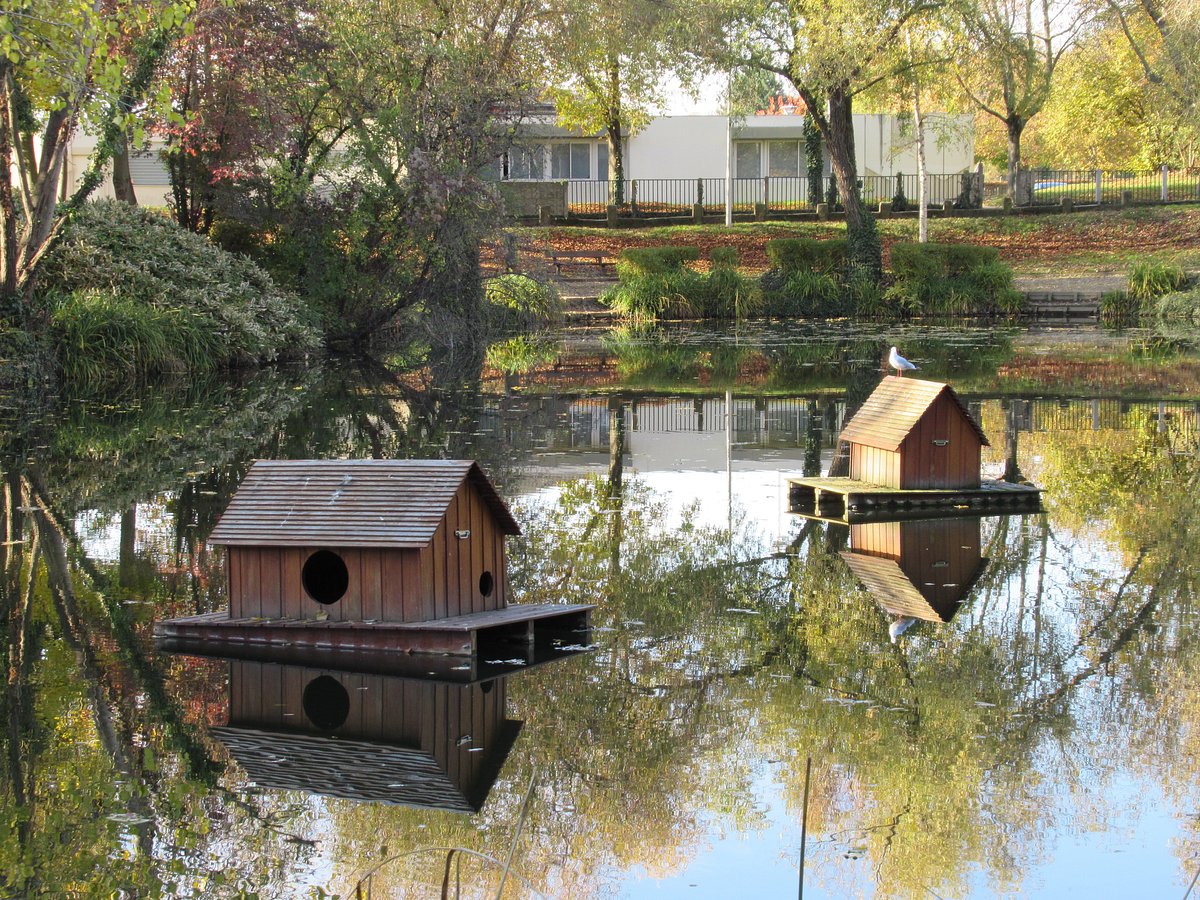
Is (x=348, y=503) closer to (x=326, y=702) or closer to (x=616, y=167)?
(x=326, y=702)

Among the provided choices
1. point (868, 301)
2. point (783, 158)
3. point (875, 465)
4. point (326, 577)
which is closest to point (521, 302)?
point (868, 301)

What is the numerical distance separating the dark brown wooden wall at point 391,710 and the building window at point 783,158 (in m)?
57.4

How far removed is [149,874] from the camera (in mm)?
5883

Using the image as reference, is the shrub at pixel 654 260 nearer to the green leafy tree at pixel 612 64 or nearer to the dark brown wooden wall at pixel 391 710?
the green leafy tree at pixel 612 64

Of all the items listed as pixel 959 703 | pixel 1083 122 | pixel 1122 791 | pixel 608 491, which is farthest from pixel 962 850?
pixel 1083 122

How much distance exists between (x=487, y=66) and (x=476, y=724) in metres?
25.1

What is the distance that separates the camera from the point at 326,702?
8273mm

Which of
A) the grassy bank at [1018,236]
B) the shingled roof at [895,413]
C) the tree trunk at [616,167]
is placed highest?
the tree trunk at [616,167]

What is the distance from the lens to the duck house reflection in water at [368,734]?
6930mm

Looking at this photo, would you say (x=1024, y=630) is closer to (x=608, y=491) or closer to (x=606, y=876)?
(x=606, y=876)

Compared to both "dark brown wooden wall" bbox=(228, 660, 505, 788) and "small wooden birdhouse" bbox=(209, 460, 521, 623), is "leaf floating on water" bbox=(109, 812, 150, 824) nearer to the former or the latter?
"dark brown wooden wall" bbox=(228, 660, 505, 788)

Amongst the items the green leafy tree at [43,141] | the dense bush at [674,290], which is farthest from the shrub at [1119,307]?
the green leafy tree at [43,141]

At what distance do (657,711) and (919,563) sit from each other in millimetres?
4399

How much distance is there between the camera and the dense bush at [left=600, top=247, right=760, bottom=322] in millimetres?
42750
